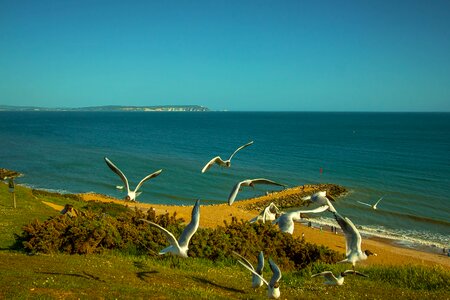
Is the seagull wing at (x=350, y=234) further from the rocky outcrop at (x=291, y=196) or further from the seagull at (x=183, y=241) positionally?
the rocky outcrop at (x=291, y=196)

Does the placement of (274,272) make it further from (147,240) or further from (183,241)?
(147,240)

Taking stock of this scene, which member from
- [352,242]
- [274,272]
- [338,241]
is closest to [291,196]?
[338,241]

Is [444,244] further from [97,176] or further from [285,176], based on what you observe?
[97,176]

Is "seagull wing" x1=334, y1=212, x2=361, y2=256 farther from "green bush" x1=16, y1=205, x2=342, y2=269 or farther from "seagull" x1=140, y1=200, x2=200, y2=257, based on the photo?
"green bush" x1=16, y1=205, x2=342, y2=269

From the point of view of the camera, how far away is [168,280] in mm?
11742

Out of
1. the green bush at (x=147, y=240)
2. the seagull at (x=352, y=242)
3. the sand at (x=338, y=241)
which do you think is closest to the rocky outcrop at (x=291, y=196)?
the sand at (x=338, y=241)

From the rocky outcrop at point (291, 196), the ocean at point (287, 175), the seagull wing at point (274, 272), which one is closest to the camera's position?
the seagull wing at point (274, 272)

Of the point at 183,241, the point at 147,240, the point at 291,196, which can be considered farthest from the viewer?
the point at 291,196

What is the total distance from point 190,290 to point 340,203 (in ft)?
111

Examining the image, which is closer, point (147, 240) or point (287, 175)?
point (147, 240)

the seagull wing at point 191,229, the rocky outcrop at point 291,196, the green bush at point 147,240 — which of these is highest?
the seagull wing at point 191,229

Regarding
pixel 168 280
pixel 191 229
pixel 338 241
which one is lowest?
pixel 338 241

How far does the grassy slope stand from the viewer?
9.30 m

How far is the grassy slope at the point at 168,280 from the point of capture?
9.30 metres
